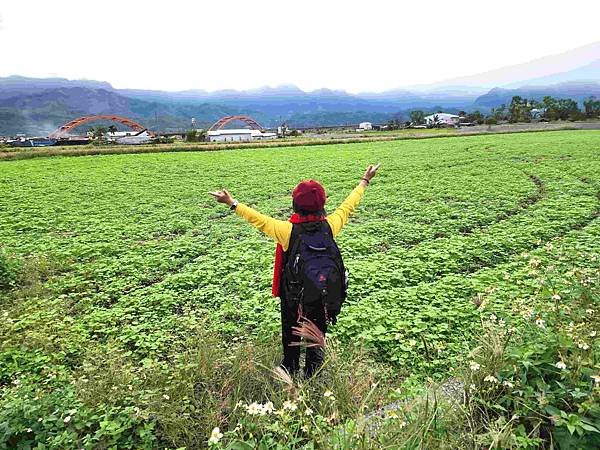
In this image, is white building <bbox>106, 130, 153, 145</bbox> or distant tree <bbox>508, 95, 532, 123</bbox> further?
distant tree <bbox>508, 95, 532, 123</bbox>

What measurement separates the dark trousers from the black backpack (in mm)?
113

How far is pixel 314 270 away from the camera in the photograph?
343 cm

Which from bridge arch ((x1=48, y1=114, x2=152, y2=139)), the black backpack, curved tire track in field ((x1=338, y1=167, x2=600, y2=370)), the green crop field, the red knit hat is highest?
bridge arch ((x1=48, y1=114, x2=152, y2=139))

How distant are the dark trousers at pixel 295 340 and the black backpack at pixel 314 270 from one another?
0.37 ft

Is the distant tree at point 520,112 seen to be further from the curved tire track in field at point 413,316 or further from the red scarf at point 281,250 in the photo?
the red scarf at point 281,250

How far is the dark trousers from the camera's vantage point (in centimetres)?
370

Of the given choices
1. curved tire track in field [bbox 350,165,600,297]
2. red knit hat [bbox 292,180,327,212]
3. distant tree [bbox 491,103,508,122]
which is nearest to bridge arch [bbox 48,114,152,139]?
distant tree [bbox 491,103,508,122]

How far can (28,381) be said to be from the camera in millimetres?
4230

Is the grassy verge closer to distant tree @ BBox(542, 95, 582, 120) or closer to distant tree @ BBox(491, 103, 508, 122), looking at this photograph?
distant tree @ BBox(542, 95, 582, 120)

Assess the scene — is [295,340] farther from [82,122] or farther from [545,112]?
[82,122]

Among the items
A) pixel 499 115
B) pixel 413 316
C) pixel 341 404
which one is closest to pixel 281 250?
pixel 341 404

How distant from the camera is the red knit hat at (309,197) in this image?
348 cm

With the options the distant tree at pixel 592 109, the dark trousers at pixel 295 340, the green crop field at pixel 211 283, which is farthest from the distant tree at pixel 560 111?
the dark trousers at pixel 295 340

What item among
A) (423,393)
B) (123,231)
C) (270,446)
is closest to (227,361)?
(270,446)
